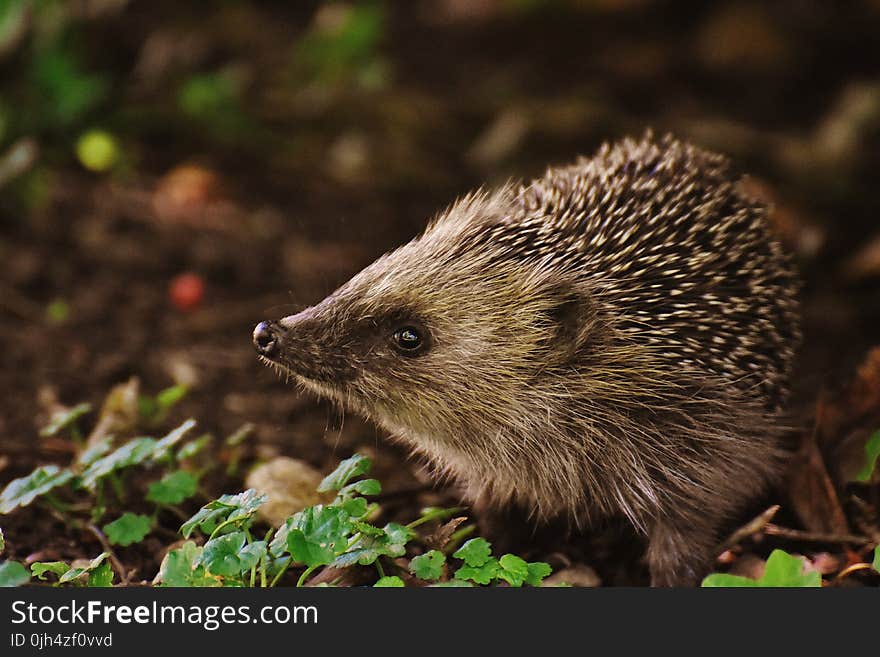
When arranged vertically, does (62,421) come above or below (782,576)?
above

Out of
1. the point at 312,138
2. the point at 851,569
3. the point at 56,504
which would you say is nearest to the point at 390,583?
the point at 56,504

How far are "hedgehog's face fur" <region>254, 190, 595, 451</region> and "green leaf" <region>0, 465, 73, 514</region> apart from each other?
3.37 feet

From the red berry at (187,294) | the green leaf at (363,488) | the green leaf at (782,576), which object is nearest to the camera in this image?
the green leaf at (782,576)

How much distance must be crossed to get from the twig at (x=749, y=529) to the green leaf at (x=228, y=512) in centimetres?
192

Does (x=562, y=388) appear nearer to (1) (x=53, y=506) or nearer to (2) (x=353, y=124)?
(1) (x=53, y=506)

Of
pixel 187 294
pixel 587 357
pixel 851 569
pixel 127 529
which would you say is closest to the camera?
pixel 851 569

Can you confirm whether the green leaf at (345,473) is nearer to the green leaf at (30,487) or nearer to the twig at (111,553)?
the twig at (111,553)

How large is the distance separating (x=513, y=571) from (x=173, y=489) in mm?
1537

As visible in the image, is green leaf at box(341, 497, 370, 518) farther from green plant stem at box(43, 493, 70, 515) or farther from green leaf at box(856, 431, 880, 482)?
green leaf at box(856, 431, 880, 482)

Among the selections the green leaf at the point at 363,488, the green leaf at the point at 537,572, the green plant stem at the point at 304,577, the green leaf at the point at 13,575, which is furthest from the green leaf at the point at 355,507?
the green leaf at the point at 13,575

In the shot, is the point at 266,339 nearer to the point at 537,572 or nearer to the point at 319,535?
the point at 319,535

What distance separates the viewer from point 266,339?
4.31 metres

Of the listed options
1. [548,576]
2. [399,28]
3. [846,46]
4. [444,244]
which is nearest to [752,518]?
[548,576]

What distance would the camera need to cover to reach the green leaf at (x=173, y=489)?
439 cm
